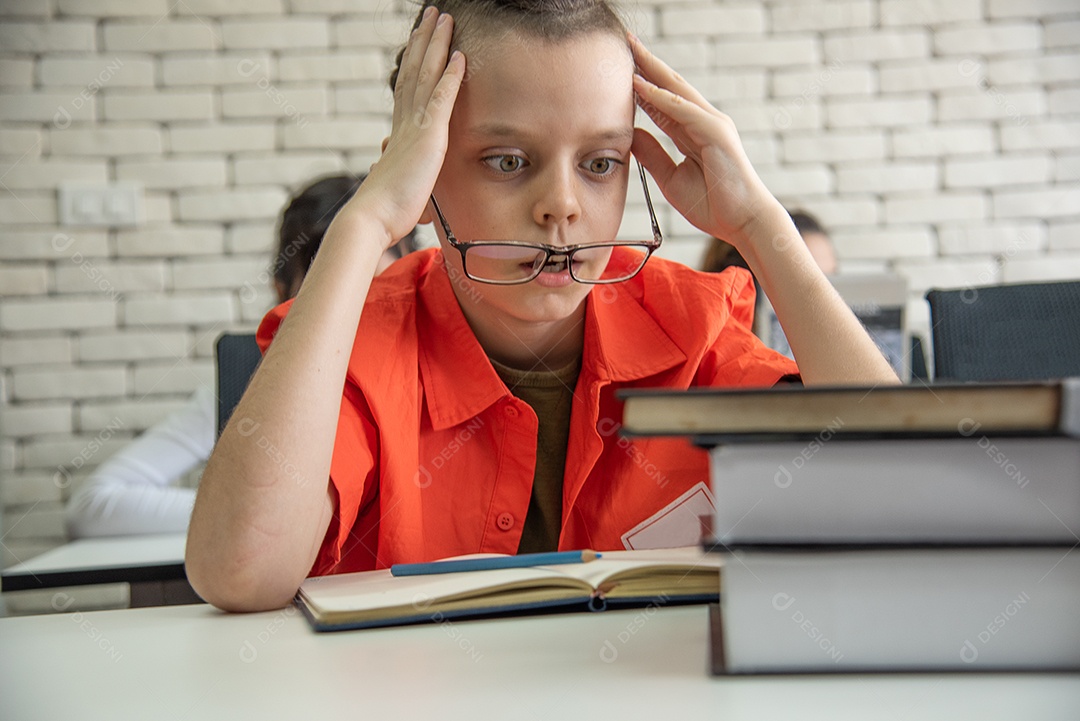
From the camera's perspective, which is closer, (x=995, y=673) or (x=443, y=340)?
(x=995, y=673)

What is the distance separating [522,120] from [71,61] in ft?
6.91

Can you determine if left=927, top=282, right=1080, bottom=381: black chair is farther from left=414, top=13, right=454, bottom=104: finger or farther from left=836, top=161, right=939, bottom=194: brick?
left=836, top=161, right=939, bottom=194: brick

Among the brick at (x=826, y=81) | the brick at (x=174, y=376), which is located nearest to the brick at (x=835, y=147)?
the brick at (x=826, y=81)

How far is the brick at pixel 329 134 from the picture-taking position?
8.74 ft

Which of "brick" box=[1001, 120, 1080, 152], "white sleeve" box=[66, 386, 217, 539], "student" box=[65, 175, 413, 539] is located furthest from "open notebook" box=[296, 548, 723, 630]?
"brick" box=[1001, 120, 1080, 152]

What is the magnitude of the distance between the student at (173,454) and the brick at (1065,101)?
73.7 inches

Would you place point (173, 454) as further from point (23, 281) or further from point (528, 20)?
point (528, 20)

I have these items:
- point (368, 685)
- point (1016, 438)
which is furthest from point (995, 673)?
point (368, 685)

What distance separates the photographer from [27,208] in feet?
8.45

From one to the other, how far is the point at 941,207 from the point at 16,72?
2.57 m

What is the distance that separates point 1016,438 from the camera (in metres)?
0.47

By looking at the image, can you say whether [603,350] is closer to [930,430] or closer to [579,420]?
[579,420]

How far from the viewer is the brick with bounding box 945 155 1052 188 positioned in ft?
9.05

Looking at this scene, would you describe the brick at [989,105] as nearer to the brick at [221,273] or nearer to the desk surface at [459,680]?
the brick at [221,273]
